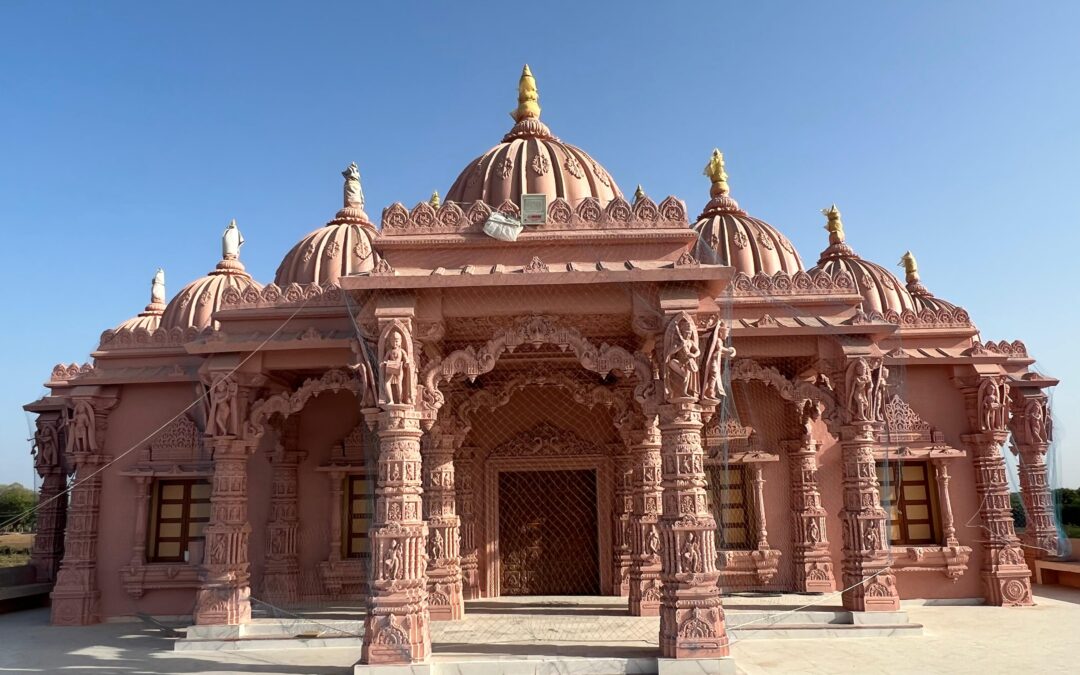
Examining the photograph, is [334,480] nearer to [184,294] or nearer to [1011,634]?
[184,294]

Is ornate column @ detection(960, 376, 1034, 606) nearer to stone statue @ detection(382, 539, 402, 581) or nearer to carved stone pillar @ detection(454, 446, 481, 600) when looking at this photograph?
carved stone pillar @ detection(454, 446, 481, 600)

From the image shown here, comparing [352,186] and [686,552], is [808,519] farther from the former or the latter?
[352,186]

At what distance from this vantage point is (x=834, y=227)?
13773mm

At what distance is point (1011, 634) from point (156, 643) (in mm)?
10537

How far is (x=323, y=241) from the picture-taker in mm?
12289

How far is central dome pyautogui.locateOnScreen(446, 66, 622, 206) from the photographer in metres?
10.5

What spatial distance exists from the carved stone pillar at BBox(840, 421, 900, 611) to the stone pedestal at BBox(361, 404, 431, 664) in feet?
17.5

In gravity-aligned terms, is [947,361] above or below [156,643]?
above

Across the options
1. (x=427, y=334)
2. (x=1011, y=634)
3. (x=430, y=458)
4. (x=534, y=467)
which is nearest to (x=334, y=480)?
(x=430, y=458)

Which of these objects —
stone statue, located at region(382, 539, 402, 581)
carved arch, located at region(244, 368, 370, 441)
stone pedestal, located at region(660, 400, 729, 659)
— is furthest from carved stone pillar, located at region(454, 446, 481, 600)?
stone pedestal, located at region(660, 400, 729, 659)

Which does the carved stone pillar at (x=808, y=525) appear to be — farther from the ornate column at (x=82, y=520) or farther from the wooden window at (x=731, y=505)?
the ornate column at (x=82, y=520)

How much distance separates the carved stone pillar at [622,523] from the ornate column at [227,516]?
16.8 feet

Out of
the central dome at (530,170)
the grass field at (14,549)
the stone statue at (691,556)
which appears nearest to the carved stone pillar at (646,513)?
the stone statue at (691,556)

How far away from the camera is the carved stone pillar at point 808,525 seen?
10688mm
